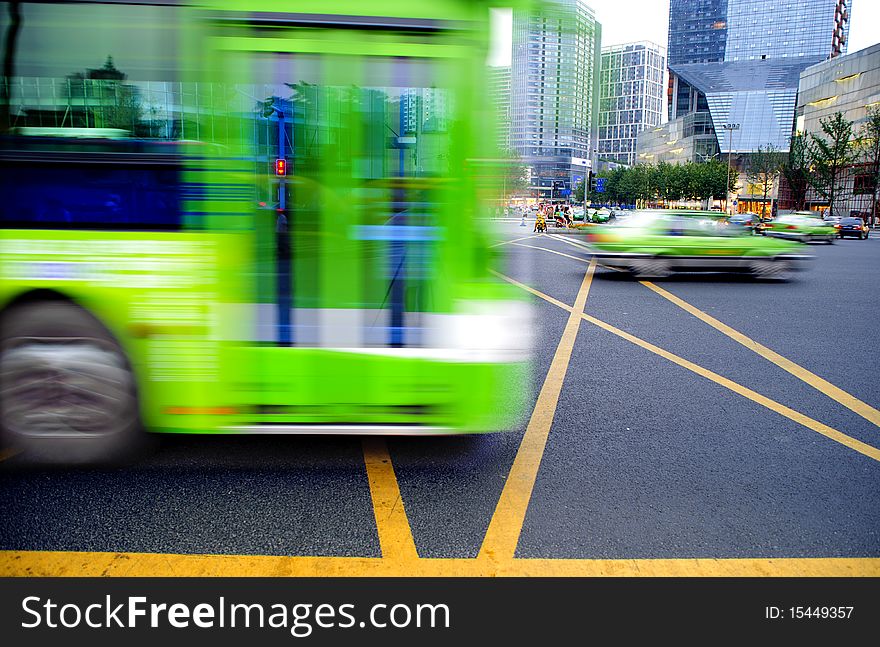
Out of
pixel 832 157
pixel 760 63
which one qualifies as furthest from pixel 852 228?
pixel 760 63

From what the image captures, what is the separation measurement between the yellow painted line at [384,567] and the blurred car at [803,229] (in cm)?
3140

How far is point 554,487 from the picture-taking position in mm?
3828

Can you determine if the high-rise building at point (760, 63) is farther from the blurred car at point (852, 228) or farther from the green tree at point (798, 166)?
the blurred car at point (852, 228)

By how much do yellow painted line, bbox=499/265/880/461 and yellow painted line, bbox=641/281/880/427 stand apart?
46cm

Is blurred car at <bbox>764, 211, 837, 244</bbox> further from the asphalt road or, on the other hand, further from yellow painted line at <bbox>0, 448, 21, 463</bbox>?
yellow painted line at <bbox>0, 448, 21, 463</bbox>

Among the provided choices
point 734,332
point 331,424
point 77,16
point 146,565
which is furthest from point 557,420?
point 734,332

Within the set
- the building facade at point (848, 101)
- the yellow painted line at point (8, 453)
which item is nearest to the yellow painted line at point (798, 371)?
the yellow painted line at point (8, 453)

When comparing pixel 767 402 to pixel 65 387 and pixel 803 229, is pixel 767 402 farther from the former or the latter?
pixel 803 229

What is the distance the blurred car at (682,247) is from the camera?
1362cm

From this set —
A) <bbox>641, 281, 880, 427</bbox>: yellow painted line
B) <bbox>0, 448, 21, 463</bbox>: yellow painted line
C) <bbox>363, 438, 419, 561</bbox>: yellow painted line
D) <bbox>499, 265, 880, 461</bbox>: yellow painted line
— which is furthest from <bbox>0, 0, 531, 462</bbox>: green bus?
<bbox>641, 281, 880, 427</bbox>: yellow painted line

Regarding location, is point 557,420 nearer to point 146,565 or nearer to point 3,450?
point 146,565

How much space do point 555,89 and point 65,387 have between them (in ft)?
10.8

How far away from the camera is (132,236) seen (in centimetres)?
367

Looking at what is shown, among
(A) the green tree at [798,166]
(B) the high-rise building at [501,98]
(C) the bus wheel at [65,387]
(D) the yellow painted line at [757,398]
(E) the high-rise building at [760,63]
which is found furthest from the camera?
(E) the high-rise building at [760,63]
